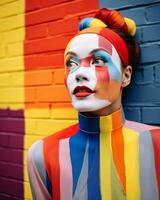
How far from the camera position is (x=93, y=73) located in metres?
1.17

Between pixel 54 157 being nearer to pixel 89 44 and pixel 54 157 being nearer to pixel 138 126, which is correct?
pixel 138 126

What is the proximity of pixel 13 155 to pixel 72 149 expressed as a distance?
696 millimetres

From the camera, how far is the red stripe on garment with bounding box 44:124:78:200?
1272 mm

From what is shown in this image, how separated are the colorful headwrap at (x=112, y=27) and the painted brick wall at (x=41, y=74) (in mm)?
91

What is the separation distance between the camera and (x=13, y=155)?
73.8 inches

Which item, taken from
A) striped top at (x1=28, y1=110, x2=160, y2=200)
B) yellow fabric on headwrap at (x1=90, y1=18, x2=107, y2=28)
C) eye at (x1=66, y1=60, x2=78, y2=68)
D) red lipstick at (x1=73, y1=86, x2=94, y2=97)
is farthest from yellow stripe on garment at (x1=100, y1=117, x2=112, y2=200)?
yellow fabric on headwrap at (x1=90, y1=18, x2=107, y2=28)

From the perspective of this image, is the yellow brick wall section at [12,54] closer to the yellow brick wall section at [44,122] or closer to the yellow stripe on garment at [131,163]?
the yellow brick wall section at [44,122]

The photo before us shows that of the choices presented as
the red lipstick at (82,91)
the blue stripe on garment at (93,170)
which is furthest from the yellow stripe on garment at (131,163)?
the red lipstick at (82,91)

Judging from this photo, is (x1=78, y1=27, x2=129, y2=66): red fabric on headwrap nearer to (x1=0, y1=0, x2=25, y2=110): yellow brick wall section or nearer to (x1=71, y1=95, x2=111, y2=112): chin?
(x1=71, y1=95, x2=111, y2=112): chin

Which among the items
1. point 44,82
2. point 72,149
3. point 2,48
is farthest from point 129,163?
point 2,48

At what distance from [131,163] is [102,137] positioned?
139 mm

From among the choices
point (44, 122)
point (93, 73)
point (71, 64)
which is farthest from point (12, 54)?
point (93, 73)

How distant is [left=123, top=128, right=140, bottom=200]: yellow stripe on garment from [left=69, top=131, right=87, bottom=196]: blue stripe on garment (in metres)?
0.16

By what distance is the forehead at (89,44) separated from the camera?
1.19 m
